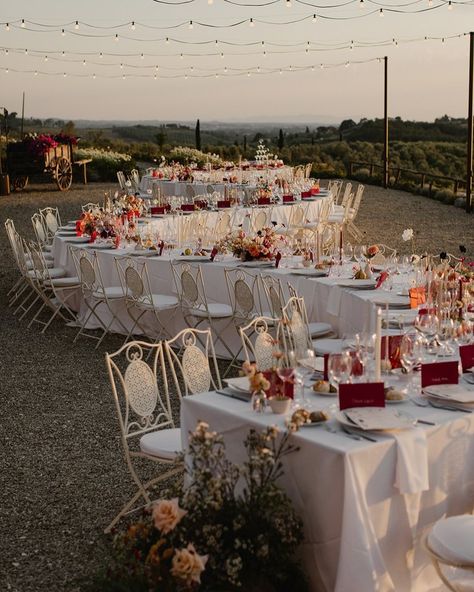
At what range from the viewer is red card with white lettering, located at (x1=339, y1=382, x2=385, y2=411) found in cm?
392

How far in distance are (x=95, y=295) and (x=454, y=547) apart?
5986 millimetres

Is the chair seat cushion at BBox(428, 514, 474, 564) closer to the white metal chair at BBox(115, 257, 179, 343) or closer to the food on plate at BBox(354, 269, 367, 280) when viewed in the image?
the food on plate at BBox(354, 269, 367, 280)

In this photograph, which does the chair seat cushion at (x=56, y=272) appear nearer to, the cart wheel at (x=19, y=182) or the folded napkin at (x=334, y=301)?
the folded napkin at (x=334, y=301)

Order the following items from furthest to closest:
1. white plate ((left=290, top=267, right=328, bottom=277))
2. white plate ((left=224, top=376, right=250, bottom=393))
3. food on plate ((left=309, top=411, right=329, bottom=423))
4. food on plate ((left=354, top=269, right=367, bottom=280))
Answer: white plate ((left=290, top=267, right=328, bottom=277))
food on plate ((left=354, top=269, right=367, bottom=280))
white plate ((left=224, top=376, right=250, bottom=393))
food on plate ((left=309, top=411, right=329, bottom=423))

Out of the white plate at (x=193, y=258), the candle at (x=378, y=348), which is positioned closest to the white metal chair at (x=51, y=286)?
the white plate at (x=193, y=258)

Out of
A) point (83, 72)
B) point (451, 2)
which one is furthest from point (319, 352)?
point (83, 72)

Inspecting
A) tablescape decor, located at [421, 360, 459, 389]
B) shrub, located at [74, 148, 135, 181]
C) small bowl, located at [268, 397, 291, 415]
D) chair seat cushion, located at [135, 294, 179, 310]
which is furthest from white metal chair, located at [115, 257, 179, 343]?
shrub, located at [74, 148, 135, 181]

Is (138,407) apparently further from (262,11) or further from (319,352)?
(262,11)

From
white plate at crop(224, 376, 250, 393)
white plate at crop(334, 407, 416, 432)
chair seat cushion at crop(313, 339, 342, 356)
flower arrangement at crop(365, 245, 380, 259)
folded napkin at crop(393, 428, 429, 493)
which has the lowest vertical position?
chair seat cushion at crop(313, 339, 342, 356)

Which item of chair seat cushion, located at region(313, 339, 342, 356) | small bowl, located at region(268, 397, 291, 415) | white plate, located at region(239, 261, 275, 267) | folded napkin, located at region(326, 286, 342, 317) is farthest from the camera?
white plate, located at region(239, 261, 275, 267)

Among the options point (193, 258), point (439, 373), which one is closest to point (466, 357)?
point (439, 373)

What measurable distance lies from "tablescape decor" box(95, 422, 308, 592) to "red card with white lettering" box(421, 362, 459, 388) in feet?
3.43

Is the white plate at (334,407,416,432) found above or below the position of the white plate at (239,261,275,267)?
below

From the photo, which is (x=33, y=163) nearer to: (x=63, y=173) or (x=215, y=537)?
(x=63, y=173)
